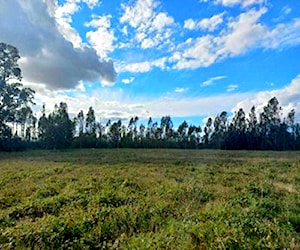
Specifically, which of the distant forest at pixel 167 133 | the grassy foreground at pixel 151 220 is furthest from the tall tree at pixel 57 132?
the grassy foreground at pixel 151 220

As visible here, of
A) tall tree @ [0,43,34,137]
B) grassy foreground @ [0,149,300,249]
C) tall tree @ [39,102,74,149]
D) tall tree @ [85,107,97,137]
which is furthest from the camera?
tall tree @ [85,107,97,137]

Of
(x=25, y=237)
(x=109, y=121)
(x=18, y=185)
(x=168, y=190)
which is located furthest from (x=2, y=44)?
(x=109, y=121)

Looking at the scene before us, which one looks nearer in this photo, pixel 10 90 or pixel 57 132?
pixel 10 90

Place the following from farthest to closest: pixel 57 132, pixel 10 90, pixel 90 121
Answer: pixel 90 121 < pixel 57 132 < pixel 10 90

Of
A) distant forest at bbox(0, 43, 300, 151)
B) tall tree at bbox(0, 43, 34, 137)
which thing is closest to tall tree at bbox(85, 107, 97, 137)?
distant forest at bbox(0, 43, 300, 151)

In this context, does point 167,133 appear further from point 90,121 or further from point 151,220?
point 151,220

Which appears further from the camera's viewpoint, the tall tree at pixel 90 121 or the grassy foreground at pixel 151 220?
the tall tree at pixel 90 121

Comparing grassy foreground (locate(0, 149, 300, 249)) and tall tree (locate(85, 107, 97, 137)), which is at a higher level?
tall tree (locate(85, 107, 97, 137))

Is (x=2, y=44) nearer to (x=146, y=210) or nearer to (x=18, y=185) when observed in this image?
(x=18, y=185)

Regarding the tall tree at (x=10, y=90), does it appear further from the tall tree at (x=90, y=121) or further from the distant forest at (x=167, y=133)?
the tall tree at (x=90, y=121)

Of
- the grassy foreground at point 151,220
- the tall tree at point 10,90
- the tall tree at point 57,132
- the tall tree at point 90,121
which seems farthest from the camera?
the tall tree at point 90,121

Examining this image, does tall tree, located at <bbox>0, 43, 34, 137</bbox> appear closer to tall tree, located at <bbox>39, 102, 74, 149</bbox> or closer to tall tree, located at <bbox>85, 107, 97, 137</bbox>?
tall tree, located at <bbox>39, 102, 74, 149</bbox>

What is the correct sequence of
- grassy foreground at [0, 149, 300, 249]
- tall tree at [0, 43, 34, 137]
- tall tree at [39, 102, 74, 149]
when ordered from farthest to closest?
tall tree at [39, 102, 74, 149] < tall tree at [0, 43, 34, 137] < grassy foreground at [0, 149, 300, 249]

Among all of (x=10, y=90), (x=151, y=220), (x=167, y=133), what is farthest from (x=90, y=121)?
(x=151, y=220)
